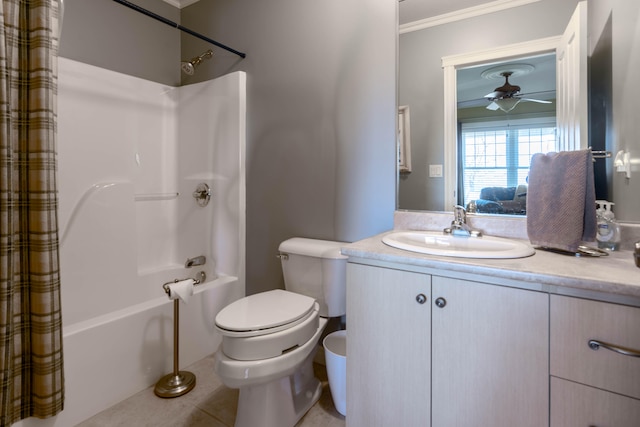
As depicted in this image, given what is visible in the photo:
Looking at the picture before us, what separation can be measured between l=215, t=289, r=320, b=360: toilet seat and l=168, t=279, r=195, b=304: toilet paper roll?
0.39 meters

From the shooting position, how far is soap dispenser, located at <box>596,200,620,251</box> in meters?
1.10

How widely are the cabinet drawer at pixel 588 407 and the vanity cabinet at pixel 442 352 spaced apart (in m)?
0.03

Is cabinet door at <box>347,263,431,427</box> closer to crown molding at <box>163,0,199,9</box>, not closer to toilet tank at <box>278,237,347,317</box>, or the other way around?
toilet tank at <box>278,237,347,317</box>

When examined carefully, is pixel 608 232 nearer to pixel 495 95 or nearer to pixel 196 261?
pixel 495 95

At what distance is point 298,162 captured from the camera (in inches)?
76.7

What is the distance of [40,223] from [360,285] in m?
1.17

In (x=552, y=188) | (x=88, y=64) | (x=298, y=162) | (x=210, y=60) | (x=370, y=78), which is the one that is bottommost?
(x=552, y=188)

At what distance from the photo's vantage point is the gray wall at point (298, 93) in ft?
5.49

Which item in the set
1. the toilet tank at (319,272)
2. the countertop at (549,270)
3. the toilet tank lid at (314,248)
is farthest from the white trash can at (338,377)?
the countertop at (549,270)

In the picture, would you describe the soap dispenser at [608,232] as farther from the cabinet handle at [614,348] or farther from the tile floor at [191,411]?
the tile floor at [191,411]

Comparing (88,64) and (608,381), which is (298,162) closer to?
(88,64)

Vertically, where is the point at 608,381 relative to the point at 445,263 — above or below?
below

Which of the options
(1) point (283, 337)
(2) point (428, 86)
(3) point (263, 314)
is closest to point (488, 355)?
(1) point (283, 337)

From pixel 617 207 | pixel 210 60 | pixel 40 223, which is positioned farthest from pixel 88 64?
pixel 617 207
